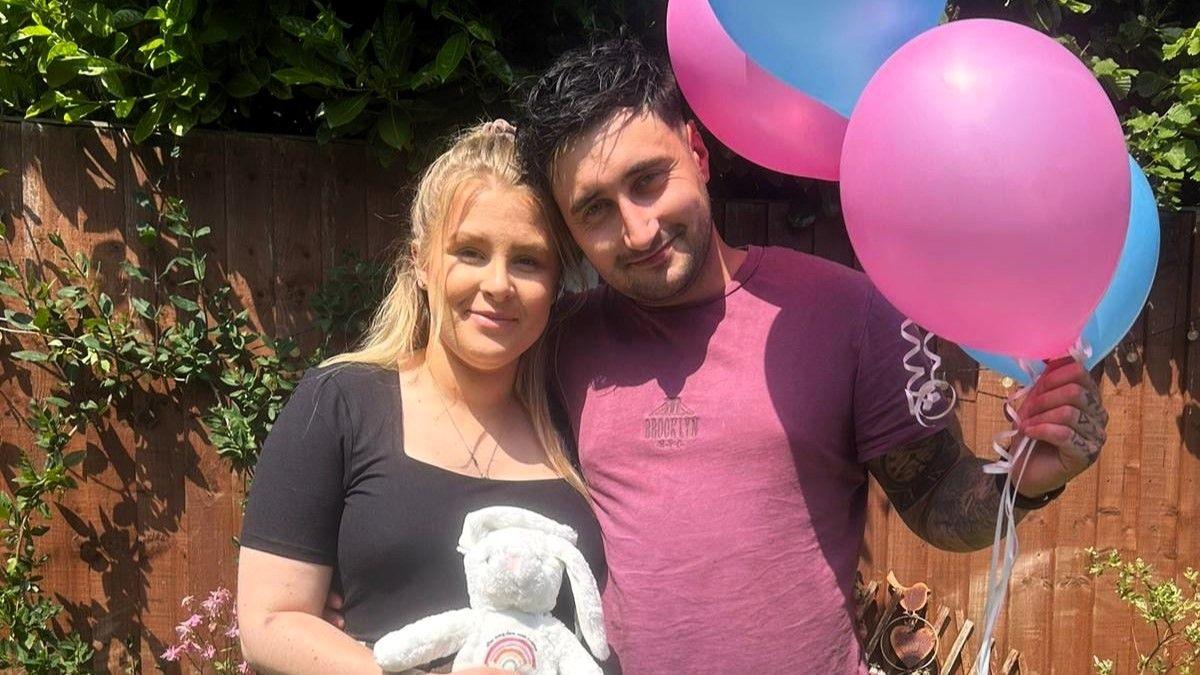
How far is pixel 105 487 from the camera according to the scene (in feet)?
9.52

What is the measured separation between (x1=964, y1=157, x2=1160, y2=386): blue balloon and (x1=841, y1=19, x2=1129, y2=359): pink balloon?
13 cm

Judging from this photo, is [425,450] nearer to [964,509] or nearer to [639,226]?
[639,226]

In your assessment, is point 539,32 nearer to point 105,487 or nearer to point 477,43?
point 477,43

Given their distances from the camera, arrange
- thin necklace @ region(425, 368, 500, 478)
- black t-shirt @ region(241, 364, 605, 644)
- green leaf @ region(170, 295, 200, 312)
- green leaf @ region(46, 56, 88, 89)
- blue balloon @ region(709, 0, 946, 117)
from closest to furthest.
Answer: blue balloon @ region(709, 0, 946, 117) → black t-shirt @ region(241, 364, 605, 644) → thin necklace @ region(425, 368, 500, 478) → green leaf @ region(46, 56, 88, 89) → green leaf @ region(170, 295, 200, 312)

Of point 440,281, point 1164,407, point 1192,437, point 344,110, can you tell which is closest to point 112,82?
point 344,110

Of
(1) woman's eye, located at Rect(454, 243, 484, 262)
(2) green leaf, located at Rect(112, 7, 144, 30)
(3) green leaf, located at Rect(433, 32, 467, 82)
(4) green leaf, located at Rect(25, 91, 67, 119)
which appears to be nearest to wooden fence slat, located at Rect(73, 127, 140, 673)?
(4) green leaf, located at Rect(25, 91, 67, 119)

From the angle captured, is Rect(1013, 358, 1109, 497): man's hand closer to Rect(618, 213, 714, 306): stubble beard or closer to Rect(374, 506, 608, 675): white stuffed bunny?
Rect(618, 213, 714, 306): stubble beard

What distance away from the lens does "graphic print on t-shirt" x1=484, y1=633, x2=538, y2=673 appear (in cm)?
155

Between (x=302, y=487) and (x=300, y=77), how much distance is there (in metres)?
A: 1.35

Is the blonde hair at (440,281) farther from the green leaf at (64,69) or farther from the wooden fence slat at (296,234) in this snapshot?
the green leaf at (64,69)

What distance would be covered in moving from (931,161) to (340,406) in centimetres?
111

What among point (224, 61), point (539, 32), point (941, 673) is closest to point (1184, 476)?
point (941, 673)

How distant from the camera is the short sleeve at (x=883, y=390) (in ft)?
5.43

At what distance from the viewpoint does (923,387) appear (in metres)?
1.55
